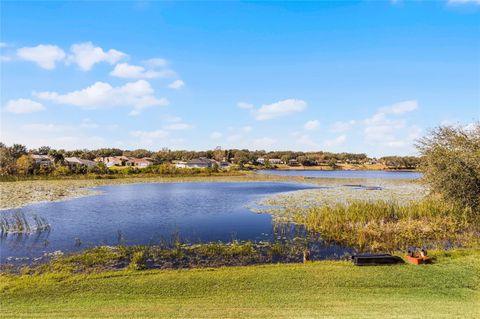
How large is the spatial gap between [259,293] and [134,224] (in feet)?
58.1

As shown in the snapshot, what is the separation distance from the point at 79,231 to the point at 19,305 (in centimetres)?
1364

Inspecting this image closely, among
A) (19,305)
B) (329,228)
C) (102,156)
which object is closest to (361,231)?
(329,228)

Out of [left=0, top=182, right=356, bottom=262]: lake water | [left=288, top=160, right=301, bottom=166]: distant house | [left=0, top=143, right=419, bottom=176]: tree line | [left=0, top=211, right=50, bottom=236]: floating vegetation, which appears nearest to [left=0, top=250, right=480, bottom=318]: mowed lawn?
[left=0, top=182, right=356, bottom=262]: lake water

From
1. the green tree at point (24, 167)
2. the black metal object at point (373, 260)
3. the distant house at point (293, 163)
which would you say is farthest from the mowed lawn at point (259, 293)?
the distant house at point (293, 163)

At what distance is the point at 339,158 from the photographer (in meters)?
197

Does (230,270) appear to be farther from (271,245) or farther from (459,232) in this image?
(459,232)

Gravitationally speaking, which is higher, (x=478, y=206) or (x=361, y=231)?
(x=478, y=206)

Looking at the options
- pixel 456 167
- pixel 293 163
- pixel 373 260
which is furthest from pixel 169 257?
pixel 293 163

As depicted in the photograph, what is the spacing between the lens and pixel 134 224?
89.5 ft

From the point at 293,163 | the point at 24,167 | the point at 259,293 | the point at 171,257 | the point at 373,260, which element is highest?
the point at 293,163

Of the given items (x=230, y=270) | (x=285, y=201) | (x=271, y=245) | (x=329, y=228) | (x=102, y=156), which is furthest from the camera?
(x=102, y=156)

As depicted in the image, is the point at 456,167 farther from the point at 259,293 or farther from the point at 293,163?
the point at 293,163

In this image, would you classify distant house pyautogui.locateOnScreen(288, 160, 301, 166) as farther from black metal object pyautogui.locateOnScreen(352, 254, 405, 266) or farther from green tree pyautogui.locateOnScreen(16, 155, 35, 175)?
black metal object pyautogui.locateOnScreen(352, 254, 405, 266)

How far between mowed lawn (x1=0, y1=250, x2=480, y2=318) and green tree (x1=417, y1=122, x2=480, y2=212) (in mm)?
8212
